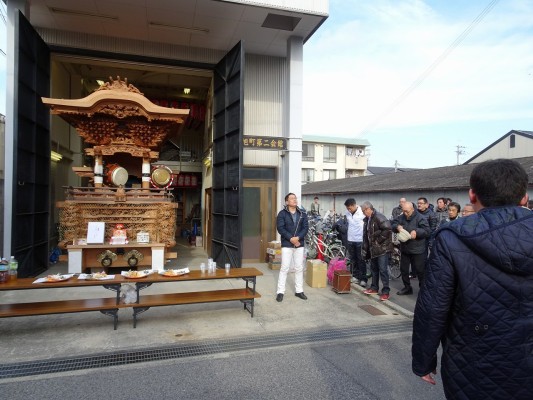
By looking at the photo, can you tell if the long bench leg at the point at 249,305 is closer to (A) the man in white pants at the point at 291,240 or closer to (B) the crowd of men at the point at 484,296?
(A) the man in white pants at the point at 291,240

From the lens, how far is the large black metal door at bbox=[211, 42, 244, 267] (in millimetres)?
7738

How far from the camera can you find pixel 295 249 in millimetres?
6246

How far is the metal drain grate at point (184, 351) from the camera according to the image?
362 centimetres

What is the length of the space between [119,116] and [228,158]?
271 cm

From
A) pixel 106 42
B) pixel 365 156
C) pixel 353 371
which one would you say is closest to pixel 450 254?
pixel 353 371

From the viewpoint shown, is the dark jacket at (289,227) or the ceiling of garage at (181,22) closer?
the dark jacket at (289,227)

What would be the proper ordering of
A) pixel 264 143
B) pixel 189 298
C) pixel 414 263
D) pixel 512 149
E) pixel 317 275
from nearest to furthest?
pixel 189 298
pixel 414 263
pixel 317 275
pixel 264 143
pixel 512 149

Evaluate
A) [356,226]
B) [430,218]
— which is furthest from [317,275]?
[430,218]

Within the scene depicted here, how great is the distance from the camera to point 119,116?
793 cm

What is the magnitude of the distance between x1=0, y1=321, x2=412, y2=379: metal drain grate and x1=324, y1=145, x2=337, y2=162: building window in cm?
3276

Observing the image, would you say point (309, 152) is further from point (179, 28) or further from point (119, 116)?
point (119, 116)

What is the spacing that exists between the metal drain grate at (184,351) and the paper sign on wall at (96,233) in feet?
12.7

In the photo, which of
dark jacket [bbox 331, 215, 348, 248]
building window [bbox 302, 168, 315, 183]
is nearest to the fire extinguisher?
dark jacket [bbox 331, 215, 348, 248]

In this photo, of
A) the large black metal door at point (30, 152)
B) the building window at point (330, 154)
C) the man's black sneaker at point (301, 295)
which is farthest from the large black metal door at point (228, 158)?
the building window at point (330, 154)
